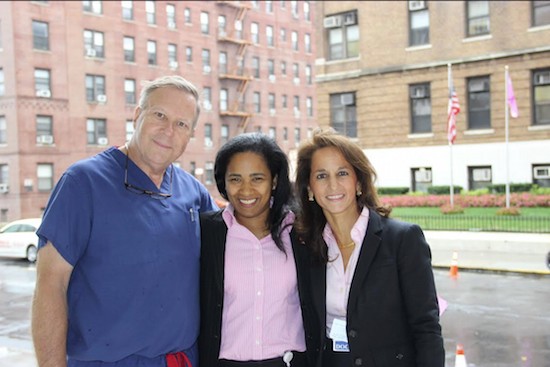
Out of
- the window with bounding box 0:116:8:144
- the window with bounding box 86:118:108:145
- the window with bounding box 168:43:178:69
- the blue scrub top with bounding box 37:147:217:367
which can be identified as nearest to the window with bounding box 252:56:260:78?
the window with bounding box 168:43:178:69

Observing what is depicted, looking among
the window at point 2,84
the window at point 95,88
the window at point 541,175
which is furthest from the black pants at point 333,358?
the window at point 95,88

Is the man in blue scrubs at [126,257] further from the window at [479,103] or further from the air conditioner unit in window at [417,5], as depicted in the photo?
the air conditioner unit in window at [417,5]

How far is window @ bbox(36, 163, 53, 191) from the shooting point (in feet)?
124

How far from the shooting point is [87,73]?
4062 cm

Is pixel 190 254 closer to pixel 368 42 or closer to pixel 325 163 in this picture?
pixel 325 163

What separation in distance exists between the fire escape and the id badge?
4834 centimetres

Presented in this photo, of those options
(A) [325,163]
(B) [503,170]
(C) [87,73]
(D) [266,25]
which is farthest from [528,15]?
(D) [266,25]

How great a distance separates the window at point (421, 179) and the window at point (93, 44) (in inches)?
969

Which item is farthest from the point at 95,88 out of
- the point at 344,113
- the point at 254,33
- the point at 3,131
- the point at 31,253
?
the point at 31,253

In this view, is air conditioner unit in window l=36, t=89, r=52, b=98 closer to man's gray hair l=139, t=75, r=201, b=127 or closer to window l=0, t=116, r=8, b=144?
window l=0, t=116, r=8, b=144

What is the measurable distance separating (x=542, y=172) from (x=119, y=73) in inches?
1180

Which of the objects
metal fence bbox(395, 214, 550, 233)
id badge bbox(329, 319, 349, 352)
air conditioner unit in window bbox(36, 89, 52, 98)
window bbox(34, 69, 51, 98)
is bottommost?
metal fence bbox(395, 214, 550, 233)

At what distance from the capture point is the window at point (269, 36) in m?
56.7

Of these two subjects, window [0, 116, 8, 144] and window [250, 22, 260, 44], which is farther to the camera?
window [250, 22, 260, 44]
